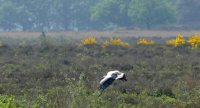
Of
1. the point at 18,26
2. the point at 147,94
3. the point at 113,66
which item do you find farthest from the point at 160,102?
the point at 18,26

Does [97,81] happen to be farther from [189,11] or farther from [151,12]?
[189,11]

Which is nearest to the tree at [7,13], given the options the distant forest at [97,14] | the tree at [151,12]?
the distant forest at [97,14]

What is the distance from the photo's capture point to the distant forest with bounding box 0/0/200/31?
67.4 m

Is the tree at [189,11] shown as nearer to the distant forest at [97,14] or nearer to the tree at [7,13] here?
the distant forest at [97,14]

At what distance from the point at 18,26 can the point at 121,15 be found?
2076cm

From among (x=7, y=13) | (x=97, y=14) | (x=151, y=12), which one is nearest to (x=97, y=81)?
(x=151, y=12)

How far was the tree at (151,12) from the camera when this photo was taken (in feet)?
217

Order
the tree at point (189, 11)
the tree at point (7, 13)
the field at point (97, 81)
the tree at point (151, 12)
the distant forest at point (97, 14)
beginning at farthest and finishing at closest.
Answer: the tree at point (189, 11)
the tree at point (7, 13)
the distant forest at point (97, 14)
the tree at point (151, 12)
the field at point (97, 81)

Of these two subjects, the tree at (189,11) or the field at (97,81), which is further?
A: the tree at (189,11)

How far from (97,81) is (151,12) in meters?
53.6

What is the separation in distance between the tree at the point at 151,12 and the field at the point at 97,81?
36914 millimetres

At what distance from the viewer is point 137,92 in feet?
43.0

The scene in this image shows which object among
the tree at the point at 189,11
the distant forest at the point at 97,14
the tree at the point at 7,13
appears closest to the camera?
the distant forest at the point at 97,14

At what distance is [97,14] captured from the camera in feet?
228
